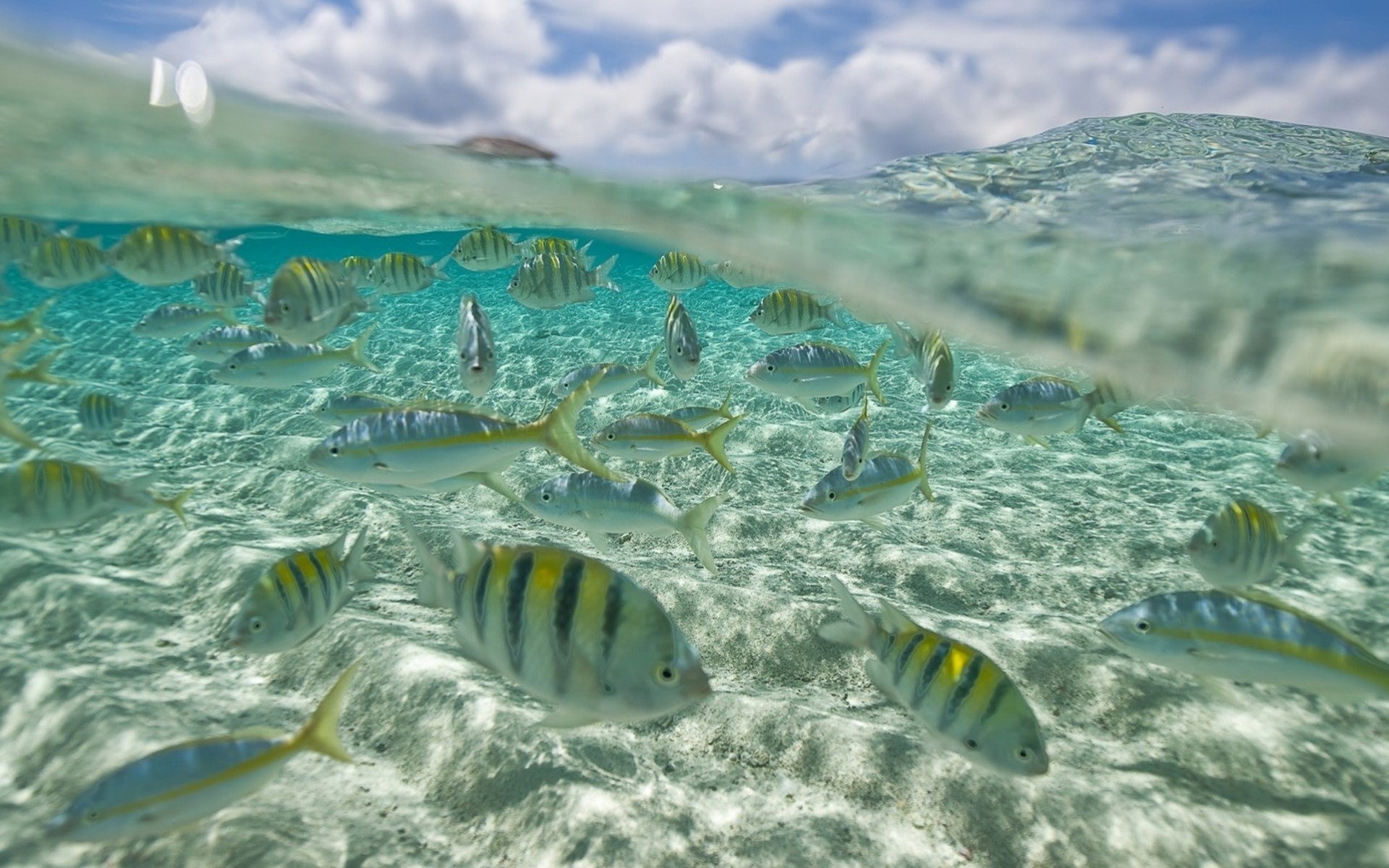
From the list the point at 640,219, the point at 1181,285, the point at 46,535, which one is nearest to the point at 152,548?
the point at 46,535

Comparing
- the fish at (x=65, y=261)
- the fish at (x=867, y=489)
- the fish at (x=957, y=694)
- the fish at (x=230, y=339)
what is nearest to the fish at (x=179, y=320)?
the fish at (x=65, y=261)

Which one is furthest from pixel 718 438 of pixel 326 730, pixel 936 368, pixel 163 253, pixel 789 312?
pixel 163 253

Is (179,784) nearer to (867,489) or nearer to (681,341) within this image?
(867,489)

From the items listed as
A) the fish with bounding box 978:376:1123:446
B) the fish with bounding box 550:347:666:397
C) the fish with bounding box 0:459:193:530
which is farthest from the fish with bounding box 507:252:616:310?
the fish with bounding box 978:376:1123:446

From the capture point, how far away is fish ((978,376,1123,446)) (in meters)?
5.08

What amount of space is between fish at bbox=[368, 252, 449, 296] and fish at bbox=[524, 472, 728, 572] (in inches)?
166

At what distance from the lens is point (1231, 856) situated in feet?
10.3

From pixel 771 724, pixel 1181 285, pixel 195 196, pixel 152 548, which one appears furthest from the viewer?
pixel 195 196

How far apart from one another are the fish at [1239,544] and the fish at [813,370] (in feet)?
7.93

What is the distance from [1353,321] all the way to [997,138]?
4.03 metres

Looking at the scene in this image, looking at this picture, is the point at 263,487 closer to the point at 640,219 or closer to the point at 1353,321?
the point at 640,219

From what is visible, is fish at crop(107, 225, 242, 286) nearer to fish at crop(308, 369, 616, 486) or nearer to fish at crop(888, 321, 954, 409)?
fish at crop(308, 369, 616, 486)

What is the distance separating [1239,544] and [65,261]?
10789 millimetres

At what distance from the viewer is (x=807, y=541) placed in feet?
22.9
